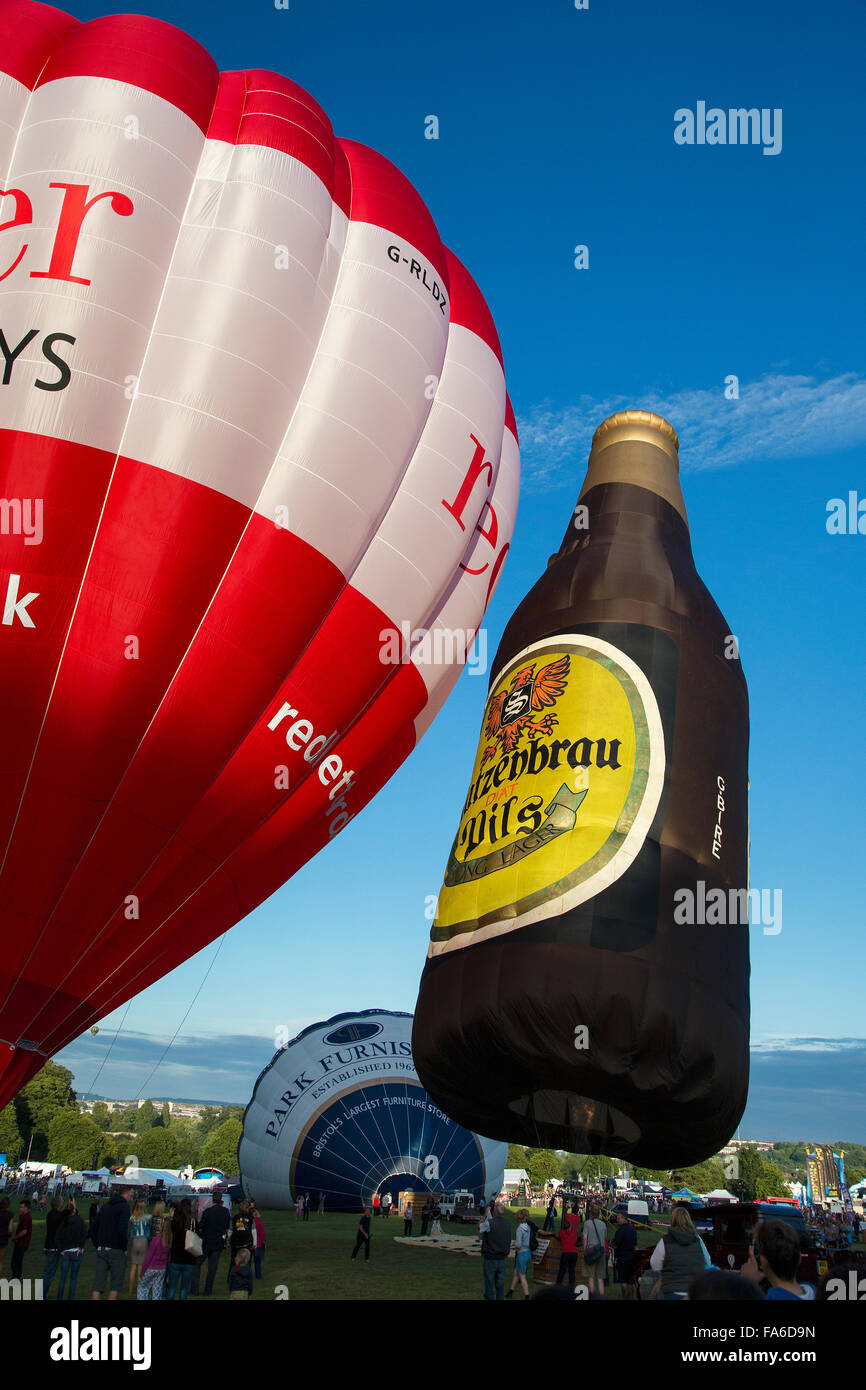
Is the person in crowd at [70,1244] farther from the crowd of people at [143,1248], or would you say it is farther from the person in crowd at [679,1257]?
the person in crowd at [679,1257]

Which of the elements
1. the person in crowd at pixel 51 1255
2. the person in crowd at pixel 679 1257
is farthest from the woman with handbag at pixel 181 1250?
the person in crowd at pixel 679 1257

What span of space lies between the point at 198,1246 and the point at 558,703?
607cm

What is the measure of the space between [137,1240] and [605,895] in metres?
6.25

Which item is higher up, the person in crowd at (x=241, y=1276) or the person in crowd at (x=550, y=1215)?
the person in crowd at (x=241, y=1276)

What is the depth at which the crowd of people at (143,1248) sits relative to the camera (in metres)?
9.21

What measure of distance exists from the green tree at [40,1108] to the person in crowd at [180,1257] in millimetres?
66676

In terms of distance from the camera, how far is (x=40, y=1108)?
7125cm

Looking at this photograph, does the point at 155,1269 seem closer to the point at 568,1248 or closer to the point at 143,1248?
the point at 143,1248

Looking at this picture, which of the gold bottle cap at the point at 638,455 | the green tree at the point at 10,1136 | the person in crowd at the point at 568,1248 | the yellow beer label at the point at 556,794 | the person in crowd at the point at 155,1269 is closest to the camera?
the yellow beer label at the point at 556,794

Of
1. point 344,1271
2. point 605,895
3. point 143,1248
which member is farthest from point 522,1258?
point 605,895

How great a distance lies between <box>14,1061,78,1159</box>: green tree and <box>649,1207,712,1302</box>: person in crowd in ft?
235
